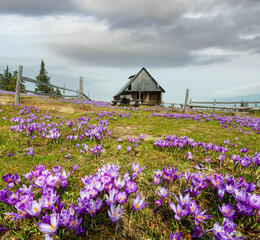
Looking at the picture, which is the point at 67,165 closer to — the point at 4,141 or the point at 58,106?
the point at 4,141

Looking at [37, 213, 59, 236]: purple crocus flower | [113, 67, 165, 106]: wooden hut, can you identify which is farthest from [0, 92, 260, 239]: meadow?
[113, 67, 165, 106]: wooden hut

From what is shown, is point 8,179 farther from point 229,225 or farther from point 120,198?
point 229,225

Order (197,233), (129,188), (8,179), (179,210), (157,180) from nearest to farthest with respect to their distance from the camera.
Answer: (197,233) < (179,210) < (129,188) < (8,179) < (157,180)

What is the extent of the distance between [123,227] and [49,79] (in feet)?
245

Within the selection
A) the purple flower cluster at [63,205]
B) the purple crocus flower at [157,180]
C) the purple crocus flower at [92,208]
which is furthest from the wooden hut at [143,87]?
the purple crocus flower at [92,208]

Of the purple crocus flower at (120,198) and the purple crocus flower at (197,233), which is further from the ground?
the purple crocus flower at (120,198)

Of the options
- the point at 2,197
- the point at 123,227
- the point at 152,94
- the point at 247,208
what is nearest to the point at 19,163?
the point at 2,197

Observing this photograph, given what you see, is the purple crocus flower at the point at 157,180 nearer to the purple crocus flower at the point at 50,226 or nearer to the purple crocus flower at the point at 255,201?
the purple crocus flower at the point at 255,201

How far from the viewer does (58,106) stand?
499 inches

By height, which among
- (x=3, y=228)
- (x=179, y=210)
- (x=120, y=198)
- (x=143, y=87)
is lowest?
(x=3, y=228)

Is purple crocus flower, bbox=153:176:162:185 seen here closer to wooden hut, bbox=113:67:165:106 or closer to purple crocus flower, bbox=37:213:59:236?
purple crocus flower, bbox=37:213:59:236

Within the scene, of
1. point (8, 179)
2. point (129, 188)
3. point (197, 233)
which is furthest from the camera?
point (8, 179)

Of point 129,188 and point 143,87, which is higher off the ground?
point 143,87

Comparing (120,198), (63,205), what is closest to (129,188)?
(120,198)
